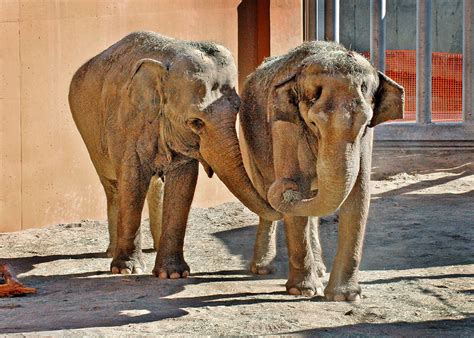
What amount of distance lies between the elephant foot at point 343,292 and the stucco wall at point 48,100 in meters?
4.11

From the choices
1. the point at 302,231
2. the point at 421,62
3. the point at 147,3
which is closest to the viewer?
the point at 302,231

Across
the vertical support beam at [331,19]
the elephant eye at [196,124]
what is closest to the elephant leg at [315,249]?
the elephant eye at [196,124]

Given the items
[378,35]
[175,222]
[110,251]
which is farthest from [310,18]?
[175,222]

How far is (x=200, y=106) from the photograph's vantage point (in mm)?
8711

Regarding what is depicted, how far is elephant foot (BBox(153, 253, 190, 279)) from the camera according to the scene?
898 centimetres

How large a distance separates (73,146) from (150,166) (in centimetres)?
263

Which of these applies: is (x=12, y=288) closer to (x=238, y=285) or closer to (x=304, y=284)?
(x=238, y=285)

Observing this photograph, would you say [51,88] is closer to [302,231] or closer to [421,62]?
[302,231]

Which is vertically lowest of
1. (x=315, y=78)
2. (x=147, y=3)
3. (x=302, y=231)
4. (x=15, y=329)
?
(x=15, y=329)

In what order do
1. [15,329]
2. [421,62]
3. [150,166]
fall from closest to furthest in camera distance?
[15,329], [150,166], [421,62]

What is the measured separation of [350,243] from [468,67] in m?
10.1

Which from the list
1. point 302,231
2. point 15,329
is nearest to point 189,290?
point 302,231

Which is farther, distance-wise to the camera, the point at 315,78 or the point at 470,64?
the point at 470,64

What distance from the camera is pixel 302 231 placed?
8.11m
